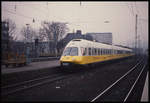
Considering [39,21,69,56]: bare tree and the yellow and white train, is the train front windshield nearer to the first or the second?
the yellow and white train

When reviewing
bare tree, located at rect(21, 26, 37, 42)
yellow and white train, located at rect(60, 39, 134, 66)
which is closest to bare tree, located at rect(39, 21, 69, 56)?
bare tree, located at rect(21, 26, 37, 42)

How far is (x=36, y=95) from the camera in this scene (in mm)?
8695

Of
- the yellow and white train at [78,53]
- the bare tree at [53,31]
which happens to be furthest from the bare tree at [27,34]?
the yellow and white train at [78,53]

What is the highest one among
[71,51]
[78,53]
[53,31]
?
[53,31]

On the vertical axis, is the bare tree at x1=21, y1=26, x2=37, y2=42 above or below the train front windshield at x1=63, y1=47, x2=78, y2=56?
above

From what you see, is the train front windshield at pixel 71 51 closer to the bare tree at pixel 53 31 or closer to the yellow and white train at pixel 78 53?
the yellow and white train at pixel 78 53

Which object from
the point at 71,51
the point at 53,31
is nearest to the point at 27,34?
the point at 53,31

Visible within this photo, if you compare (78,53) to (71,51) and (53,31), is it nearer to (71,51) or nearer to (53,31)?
(71,51)

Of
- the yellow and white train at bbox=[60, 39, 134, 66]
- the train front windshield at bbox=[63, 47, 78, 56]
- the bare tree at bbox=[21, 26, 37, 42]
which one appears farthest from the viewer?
the bare tree at bbox=[21, 26, 37, 42]

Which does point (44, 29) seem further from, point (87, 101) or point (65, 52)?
point (87, 101)

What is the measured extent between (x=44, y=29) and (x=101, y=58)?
2763 centimetres

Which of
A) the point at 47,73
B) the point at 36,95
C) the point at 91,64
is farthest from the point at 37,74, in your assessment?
the point at 36,95

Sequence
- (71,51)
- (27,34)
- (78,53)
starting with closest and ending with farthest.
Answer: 1. (78,53)
2. (71,51)
3. (27,34)

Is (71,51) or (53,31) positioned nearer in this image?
(71,51)
